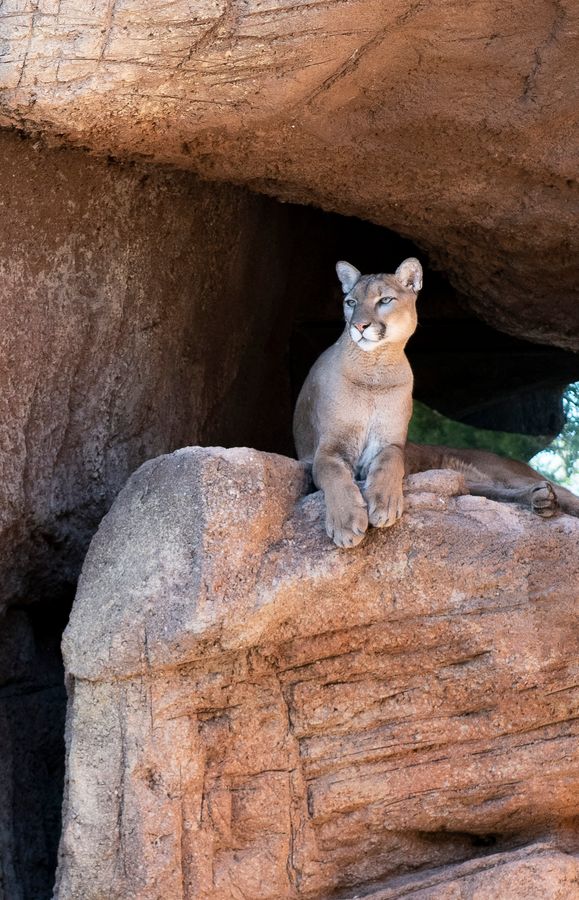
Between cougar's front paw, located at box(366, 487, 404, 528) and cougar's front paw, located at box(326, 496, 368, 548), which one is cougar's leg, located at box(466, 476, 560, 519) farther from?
cougar's front paw, located at box(326, 496, 368, 548)

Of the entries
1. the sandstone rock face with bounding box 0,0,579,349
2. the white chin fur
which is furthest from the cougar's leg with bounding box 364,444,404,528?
the sandstone rock face with bounding box 0,0,579,349

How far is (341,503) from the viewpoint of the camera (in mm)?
4062

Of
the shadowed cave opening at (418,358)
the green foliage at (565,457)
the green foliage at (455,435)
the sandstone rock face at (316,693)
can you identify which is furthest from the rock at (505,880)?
the green foliage at (455,435)

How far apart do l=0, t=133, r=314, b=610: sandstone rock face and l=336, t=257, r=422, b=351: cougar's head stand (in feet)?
2.72

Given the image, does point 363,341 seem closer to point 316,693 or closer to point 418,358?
point 316,693

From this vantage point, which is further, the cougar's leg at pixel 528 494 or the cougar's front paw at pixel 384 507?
the cougar's leg at pixel 528 494

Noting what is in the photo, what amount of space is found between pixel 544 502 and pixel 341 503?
0.79 metres

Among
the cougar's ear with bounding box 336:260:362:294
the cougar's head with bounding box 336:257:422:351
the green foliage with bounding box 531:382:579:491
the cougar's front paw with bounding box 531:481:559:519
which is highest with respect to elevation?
the cougar's ear with bounding box 336:260:362:294

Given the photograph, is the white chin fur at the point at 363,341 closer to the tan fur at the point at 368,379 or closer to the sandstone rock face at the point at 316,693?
the tan fur at the point at 368,379

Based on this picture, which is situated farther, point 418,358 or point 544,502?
point 418,358

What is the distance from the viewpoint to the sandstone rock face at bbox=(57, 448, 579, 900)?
12.8 ft

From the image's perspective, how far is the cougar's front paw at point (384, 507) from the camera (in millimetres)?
4023

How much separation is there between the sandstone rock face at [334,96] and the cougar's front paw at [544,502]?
137 cm

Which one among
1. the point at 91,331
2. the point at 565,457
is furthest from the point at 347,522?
the point at 565,457
